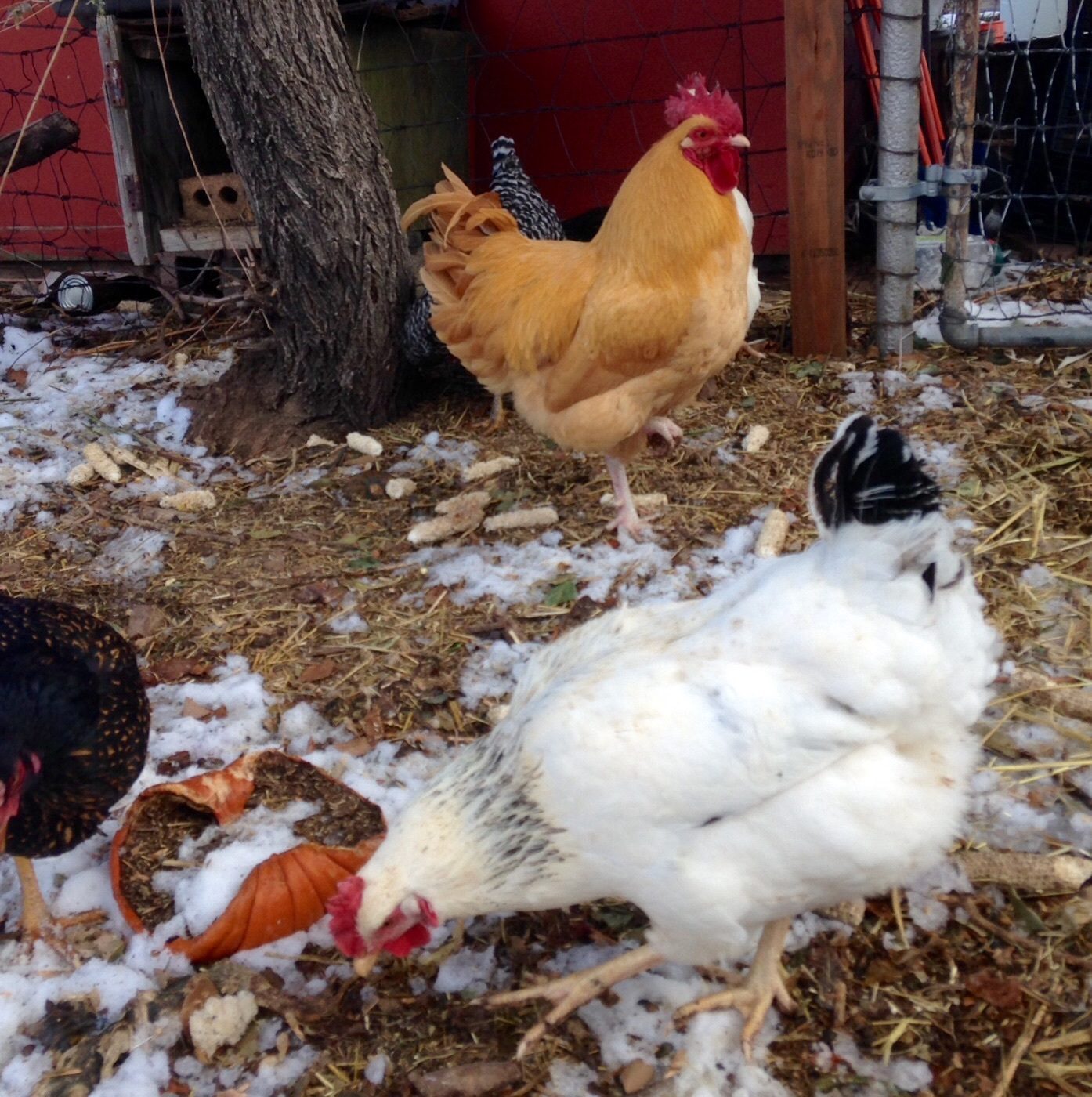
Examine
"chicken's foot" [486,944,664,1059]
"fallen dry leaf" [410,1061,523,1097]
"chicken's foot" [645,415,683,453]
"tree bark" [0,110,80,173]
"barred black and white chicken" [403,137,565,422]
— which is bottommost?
"fallen dry leaf" [410,1061,523,1097]

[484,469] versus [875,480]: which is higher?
[875,480]

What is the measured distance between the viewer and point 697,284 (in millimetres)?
3068

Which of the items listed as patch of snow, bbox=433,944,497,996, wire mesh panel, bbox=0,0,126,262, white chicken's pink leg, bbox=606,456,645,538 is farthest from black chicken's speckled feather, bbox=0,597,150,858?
wire mesh panel, bbox=0,0,126,262

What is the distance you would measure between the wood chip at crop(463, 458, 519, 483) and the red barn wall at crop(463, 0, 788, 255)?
8.01 feet

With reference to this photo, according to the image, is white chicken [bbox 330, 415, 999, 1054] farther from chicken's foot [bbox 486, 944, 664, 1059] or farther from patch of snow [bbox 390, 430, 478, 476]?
patch of snow [bbox 390, 430, 478, 476]

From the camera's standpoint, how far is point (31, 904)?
2084 millimetres

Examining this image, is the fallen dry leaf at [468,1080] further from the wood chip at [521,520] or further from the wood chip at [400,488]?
the wood chip at [400,488]

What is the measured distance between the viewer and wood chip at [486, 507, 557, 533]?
11.2 feet

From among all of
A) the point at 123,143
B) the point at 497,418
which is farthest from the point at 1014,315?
the point at 123,143

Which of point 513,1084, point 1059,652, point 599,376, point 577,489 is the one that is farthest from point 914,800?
point 577,489

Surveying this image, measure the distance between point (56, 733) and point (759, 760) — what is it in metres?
1.47

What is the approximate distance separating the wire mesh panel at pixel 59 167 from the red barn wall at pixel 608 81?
7.85 feet

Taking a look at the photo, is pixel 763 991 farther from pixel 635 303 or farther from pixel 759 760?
pixel 635 303

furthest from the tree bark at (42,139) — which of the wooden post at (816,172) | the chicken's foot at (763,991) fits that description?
the chicken's foot at (763,991)
